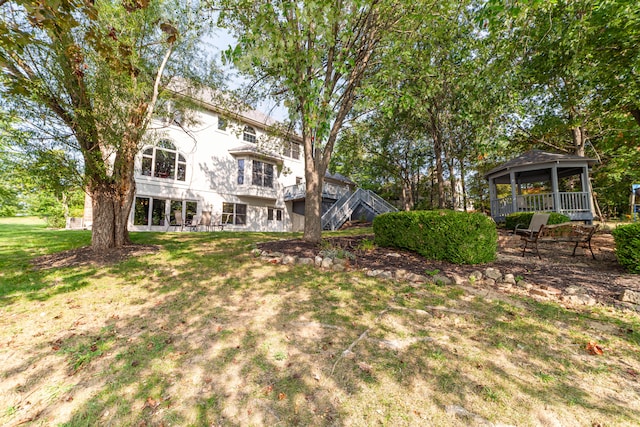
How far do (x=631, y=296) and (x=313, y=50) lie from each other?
20.5ft

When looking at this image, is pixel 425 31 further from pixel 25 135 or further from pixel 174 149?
pixel 174 149

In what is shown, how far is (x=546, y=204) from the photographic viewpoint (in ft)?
41.1

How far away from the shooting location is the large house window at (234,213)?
17.8 meters

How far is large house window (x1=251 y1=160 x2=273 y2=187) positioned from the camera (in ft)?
61.9

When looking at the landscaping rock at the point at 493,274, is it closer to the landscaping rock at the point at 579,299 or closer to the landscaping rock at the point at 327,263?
the landscaping rock at the point at 579,299

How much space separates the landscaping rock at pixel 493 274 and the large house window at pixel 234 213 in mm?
15791

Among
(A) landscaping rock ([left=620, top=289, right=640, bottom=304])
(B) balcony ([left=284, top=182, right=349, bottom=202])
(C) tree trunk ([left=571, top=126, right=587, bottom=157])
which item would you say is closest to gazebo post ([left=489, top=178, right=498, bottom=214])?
(C) tree trunk ([left=571, top=126, right=587, bottom=157])

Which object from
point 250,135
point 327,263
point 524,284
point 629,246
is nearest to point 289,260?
point 327,263

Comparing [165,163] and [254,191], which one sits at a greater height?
[165,163]

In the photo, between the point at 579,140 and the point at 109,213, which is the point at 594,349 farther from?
the point at 579,140

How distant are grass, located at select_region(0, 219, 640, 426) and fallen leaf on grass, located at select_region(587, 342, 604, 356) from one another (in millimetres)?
54

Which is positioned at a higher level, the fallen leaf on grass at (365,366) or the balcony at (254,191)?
the balcony at (254,191)

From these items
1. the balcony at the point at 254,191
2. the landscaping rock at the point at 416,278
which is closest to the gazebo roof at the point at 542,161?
the landscaping rock at the point at 416,278

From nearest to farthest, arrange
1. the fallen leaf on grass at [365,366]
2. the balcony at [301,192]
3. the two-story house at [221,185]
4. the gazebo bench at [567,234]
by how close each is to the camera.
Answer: the fallen leaf on grass at [365,366] < the gazebo bench at [567,234] < the two-story house at [221,185] < the balcony at [301,192]
